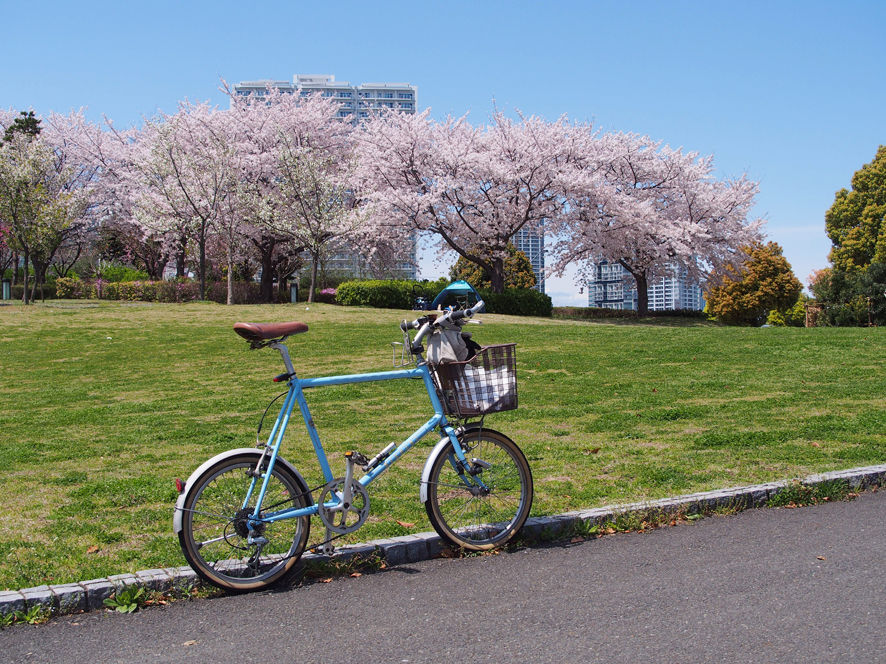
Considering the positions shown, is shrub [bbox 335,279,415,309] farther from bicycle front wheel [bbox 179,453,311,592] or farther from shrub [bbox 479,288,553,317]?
bicycle front wheel [bbox 179,453,311,592]

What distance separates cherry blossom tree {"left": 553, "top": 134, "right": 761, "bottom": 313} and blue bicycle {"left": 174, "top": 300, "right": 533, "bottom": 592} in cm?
3017

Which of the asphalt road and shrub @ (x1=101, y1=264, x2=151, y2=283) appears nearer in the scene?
the asphalt road

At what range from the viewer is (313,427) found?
4379 millimetres

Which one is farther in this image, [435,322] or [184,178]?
[184,178]

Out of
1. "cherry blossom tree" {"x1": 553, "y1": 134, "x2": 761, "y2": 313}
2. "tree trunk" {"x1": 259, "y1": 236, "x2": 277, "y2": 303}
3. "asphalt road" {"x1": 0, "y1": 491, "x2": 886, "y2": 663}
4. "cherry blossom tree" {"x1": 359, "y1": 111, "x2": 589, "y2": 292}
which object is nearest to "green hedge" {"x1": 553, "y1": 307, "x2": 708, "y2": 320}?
"cherry blossom tree" {"x1": 553, "y1": 134, "x2": 761, "y2": 313}

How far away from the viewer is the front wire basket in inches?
172

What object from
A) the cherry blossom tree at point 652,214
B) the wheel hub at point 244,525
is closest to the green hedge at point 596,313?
the cherry blossom tree at point 652,214

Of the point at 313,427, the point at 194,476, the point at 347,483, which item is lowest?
the point at 347,483

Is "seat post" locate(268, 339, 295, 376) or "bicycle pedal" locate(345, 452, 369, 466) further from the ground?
"seat post" locate(268, 339, 295, 376)

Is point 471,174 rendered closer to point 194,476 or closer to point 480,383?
point 480,383

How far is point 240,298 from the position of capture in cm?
3644

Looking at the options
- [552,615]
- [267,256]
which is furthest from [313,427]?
[267,256]

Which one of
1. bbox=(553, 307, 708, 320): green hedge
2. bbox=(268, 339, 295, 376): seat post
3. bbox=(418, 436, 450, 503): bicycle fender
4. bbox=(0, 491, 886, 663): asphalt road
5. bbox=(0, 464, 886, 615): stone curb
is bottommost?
bbox=(0, 491, 886, 663): asphalt road

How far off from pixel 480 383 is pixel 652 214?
32081 mm
